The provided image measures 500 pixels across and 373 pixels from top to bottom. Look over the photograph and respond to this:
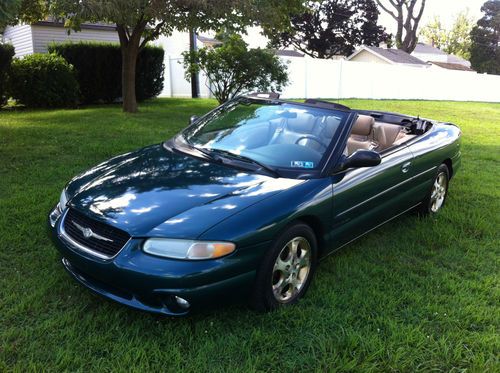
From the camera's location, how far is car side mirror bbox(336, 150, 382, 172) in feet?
11.4

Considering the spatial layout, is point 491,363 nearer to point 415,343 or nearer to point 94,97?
point 415,343

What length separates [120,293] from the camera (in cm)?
276

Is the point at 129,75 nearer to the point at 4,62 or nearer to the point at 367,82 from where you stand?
the point at 4,62

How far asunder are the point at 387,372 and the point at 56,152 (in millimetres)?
6224

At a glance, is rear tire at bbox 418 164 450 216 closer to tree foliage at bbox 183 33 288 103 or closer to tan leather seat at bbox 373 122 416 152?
tan leather seat at bbox 373 122 416 152

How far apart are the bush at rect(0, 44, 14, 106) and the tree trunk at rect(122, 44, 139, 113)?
3.03 meters

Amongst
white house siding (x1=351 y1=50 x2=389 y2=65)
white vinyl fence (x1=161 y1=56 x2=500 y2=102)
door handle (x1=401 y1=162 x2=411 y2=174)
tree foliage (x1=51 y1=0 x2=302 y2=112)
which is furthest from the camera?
white house siding (x1=351 y1=50 x2=389 y2=65)

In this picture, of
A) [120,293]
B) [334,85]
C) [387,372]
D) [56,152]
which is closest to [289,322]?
[387,372]

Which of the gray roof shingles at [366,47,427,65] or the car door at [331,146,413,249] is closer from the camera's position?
the car door at [331,146,413,249]

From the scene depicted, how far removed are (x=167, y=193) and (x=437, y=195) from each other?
335 cm

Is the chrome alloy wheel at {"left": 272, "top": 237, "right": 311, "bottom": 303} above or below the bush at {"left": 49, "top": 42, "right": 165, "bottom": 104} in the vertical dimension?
below

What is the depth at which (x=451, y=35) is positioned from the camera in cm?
7469

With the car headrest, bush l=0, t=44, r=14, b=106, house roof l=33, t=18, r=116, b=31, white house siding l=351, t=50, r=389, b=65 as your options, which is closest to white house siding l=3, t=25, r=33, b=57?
house roof l=33, t=18, r=116, b=31

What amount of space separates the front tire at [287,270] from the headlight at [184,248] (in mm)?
362
